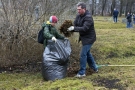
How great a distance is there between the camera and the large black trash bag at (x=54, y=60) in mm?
5852

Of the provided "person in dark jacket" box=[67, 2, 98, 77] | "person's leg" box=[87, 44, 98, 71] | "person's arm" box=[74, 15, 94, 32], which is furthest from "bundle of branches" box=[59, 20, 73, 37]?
"person's leg" box=[87, 44, 98, 71]

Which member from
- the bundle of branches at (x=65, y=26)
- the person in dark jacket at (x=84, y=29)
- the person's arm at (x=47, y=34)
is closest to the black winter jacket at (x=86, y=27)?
the person in dark jacket at (x=84, y=29)

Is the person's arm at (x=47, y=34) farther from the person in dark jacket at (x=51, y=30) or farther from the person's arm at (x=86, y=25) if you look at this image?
the person's arm at (x=86, y=25)

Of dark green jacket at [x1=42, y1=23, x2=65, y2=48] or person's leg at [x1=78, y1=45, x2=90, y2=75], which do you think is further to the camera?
person's leg at [x1=78, y1=45, x2=90, y2=75]

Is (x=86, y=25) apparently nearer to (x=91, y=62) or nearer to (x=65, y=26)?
(x=65, y=26)

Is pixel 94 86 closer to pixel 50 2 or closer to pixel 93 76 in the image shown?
pixel 93 76

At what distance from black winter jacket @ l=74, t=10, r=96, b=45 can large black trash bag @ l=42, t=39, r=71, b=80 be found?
1.67 ft

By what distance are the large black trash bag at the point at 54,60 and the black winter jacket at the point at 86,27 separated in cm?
51

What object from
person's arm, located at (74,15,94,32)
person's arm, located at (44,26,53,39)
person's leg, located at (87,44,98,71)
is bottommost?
person's leg, located at (87,44,98,71)

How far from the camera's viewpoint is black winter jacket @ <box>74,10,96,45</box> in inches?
232

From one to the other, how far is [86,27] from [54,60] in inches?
38.8

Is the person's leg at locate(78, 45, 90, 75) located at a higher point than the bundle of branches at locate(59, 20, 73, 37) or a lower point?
lower

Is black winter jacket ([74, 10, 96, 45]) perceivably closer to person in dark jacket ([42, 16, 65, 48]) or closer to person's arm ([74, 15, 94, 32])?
person's arm ([74, 15, 94, 32])

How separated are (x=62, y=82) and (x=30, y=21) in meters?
2.12
